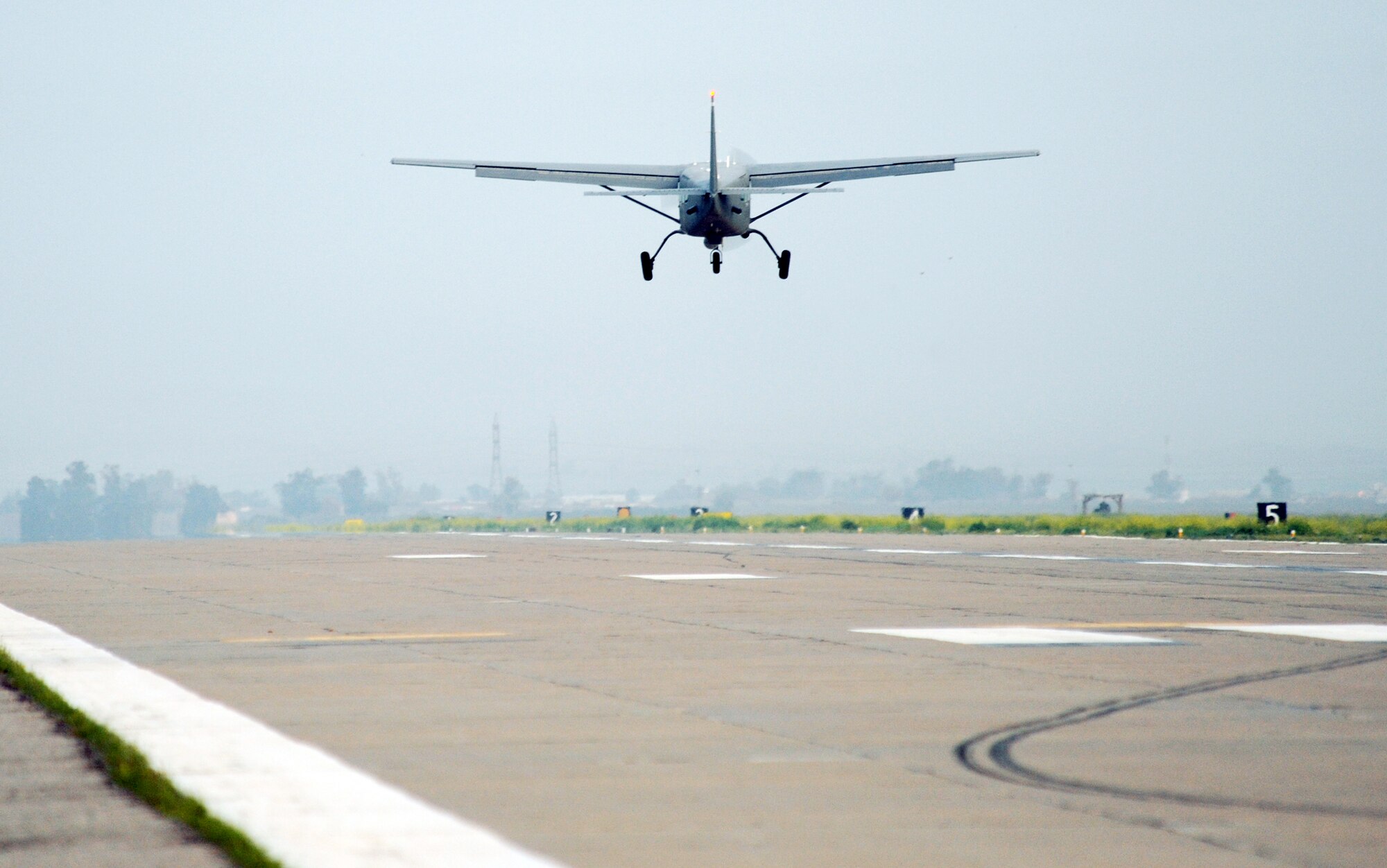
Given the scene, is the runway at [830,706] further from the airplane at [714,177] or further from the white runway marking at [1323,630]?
the airplane at [714,177]

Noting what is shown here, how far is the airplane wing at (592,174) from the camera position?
1901 inches

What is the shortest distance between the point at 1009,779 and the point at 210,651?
1076 centimetres

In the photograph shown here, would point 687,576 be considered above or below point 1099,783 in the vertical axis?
above

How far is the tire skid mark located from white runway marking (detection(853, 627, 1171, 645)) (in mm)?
3271

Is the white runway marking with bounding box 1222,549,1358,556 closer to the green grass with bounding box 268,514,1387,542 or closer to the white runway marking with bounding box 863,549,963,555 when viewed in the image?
the white runway marking with bounding box 863,549,963,555

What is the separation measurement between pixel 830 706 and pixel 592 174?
1540 inches

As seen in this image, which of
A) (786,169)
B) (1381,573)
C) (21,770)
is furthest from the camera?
(786,169)

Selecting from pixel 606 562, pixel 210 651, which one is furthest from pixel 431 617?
pixel 606 562

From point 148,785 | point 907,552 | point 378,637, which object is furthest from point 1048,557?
point 148,785

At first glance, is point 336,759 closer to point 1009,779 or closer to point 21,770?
point 21,770

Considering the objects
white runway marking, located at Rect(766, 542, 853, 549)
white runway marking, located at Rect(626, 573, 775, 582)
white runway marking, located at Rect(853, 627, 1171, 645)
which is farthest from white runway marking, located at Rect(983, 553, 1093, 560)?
white runway marking, located at Rect(853, 627, 1171, 645)

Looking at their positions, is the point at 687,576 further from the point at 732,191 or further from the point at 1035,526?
the point at 1035,526

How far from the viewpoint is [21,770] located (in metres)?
9.64

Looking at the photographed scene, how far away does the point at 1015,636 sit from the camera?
18625 millimetres
